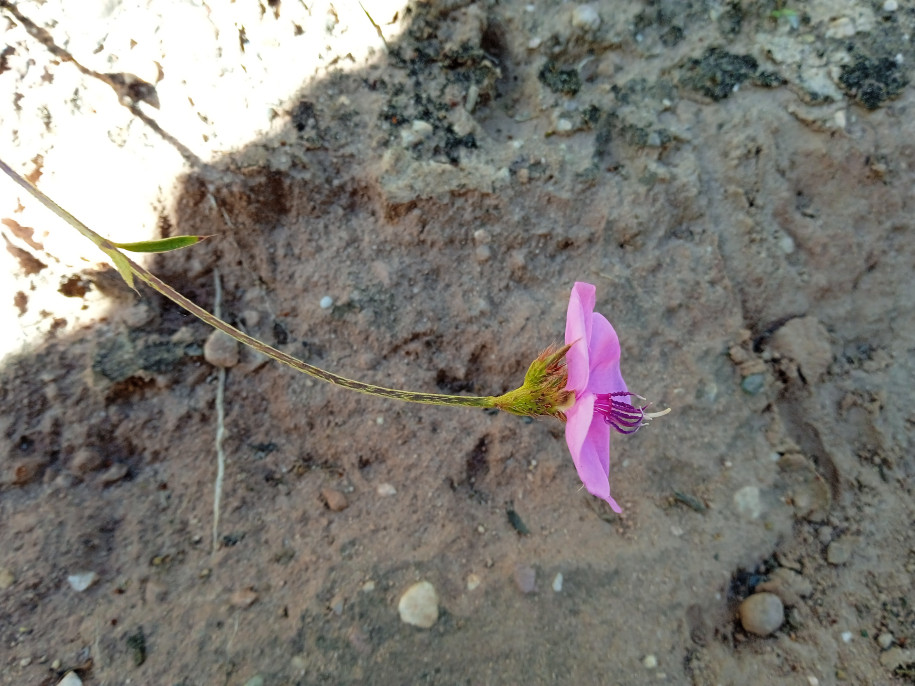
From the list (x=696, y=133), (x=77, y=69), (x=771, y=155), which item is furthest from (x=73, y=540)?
(x=771, y=155)

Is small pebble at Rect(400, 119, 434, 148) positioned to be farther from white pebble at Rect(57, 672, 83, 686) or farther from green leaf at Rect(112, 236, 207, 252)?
white pebble at Rect(57, 672, 83, 686)

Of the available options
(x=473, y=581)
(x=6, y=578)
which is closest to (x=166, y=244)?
(x=6, y=578)

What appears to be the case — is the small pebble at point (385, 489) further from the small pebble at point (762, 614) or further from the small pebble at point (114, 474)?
the small pebble at point (762, 614)

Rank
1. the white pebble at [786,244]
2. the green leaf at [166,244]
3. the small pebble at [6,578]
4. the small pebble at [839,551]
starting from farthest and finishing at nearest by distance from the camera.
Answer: the white pebble at [786,244] < the small pebble at [839,551] < the small pebble at [6,578] < the green leaf at [166,244]

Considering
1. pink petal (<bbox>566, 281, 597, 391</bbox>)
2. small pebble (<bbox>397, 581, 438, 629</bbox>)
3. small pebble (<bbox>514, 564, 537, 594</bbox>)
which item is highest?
pink petal (<bbox>566, 281, 597, 391</bbox>)

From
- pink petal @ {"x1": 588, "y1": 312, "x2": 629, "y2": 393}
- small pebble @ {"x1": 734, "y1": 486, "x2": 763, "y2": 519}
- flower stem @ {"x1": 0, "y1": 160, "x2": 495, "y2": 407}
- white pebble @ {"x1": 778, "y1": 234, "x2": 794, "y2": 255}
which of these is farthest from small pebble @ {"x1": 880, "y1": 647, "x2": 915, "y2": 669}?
flower stem @ {"x1": 0, "y1": 160, "x2": 495, "y2": 407}

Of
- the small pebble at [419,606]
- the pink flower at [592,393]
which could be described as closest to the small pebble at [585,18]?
the pink flower at [592,393]
